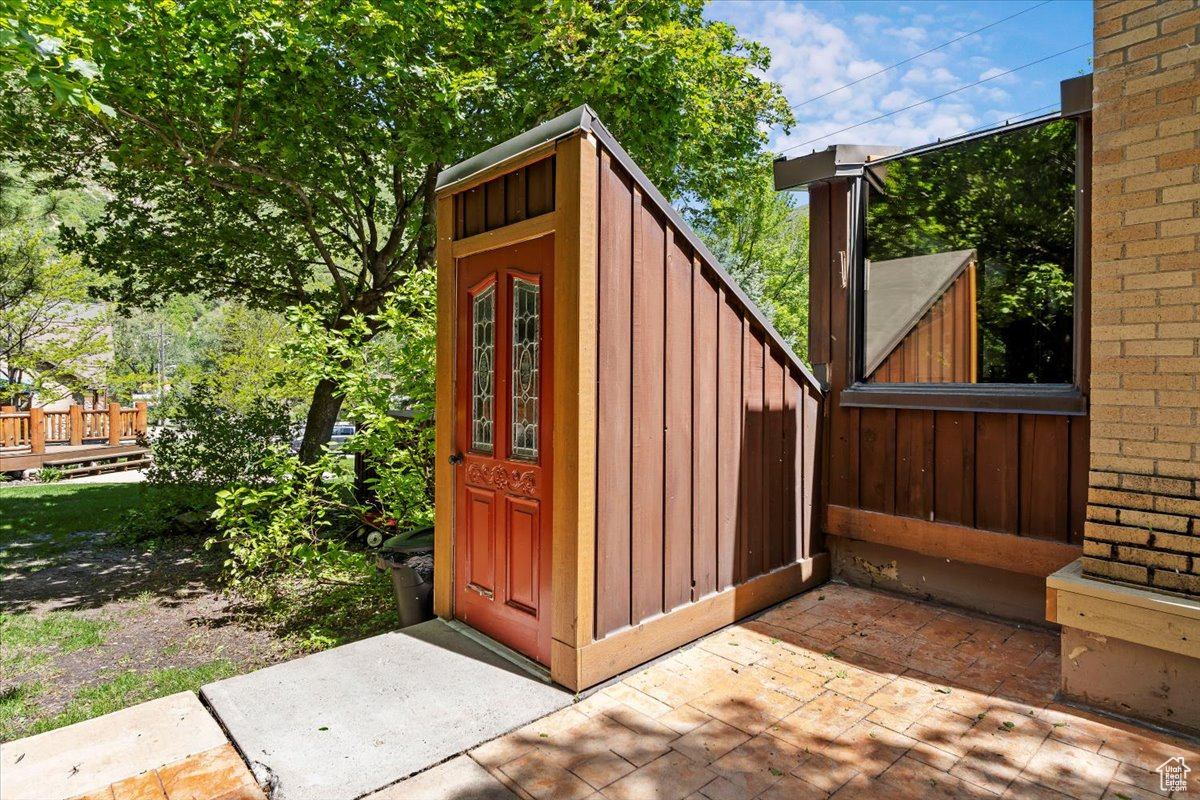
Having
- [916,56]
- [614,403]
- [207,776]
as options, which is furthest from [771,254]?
[207,776]

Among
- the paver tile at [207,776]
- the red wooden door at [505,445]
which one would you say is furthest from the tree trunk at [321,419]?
the paver tile at [207,776]

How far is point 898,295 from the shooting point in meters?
4.52

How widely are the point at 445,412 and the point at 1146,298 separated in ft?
11.3

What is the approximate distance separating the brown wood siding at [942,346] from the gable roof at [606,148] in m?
0.87

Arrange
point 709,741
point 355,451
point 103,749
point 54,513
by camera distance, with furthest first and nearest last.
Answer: point 54,513 → point 355,451 → point 709,741 → point 103,749

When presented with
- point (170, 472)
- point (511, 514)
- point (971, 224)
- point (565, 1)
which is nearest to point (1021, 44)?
point (565, 1)

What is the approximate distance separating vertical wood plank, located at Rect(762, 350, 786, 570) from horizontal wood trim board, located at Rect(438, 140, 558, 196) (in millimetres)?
1761

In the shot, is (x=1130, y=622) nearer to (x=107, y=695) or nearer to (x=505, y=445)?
(x=505, y=445)

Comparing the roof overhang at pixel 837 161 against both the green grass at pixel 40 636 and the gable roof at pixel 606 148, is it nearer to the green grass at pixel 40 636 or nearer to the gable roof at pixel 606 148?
the gable roof at pixel 606 148

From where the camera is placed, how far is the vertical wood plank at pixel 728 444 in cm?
364

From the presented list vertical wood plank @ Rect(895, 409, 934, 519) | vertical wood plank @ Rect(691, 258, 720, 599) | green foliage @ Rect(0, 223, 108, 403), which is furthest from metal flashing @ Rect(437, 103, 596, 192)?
green foliage @ Rect(0, 223, 108, 403)

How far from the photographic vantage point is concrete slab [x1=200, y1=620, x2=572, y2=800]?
91.1 inches

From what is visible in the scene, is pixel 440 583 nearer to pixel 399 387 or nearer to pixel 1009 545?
pixel 399 387

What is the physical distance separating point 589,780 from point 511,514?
1387 mm
